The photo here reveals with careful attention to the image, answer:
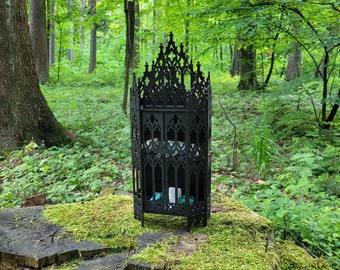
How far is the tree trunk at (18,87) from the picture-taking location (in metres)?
Answer: 4.94

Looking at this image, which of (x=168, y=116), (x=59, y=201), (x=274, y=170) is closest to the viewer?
(x=168, y=116)

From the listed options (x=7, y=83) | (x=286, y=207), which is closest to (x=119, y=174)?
(x=286, y=207)

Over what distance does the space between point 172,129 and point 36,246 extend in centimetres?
113

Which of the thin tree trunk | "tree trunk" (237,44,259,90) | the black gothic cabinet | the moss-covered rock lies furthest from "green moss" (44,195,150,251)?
the thin tree trunk

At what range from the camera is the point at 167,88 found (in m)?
2.01

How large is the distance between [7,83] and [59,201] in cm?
Result: 270

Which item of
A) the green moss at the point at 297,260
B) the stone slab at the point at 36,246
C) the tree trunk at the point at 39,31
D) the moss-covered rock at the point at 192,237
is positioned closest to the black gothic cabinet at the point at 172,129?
the moss-covered rock at the point at 192,237

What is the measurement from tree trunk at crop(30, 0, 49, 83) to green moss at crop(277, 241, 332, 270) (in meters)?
11.4

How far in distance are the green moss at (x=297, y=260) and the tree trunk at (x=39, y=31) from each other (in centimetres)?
1143

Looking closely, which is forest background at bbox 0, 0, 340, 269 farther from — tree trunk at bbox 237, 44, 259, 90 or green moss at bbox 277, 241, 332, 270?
green moss at bbox 277, 241, 332, 270

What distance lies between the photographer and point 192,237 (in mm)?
2016

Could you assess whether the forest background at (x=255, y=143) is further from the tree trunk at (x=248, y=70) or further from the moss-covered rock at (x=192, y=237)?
the moss-covered rock at (x=192, y=237)

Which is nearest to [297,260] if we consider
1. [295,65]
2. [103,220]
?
[103,220]

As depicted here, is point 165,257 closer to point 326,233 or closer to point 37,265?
point 37,265
